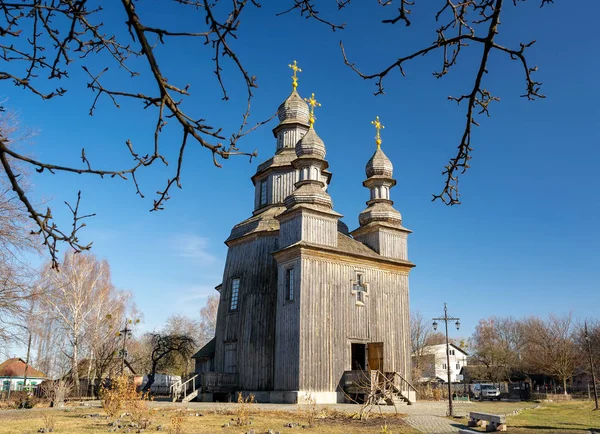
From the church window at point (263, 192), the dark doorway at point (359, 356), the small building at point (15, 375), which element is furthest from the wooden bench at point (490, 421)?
the small building at point (15, 375)

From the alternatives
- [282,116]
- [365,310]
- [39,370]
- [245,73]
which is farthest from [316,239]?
[39,370]

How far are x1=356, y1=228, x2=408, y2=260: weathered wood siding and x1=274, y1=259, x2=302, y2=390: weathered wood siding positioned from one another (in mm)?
5488

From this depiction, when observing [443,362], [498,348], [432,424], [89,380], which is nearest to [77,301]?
[89,380]

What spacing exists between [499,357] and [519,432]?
4910cm

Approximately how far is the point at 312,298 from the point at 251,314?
430 cm

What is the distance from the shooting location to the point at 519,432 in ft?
44.4

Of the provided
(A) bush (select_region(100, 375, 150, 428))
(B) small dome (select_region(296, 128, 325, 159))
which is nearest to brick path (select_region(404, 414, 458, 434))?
(A) bush (select_region(100, 375, 150, 428))

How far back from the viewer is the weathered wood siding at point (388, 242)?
27.2 meters

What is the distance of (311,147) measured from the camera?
26016 millimetres

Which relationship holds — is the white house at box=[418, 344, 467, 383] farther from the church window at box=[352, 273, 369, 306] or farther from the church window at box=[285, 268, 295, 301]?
the church window at box=[285, 268, 295, 301]

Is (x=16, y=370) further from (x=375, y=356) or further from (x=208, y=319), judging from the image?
(x=375, y=356)

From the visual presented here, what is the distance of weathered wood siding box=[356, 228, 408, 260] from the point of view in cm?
2722

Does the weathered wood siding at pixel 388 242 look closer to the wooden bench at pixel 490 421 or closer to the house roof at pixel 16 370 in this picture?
the wooden bench at pixel 490 421

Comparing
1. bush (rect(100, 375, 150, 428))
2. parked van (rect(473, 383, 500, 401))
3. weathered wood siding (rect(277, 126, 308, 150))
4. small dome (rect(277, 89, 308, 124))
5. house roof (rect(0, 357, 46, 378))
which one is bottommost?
parked van (rect(473, 383, 500, 401))
